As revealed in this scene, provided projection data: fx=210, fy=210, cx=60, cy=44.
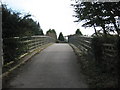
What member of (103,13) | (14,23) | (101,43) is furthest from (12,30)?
(103,13)

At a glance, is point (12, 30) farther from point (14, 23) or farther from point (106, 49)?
point (106, 49)

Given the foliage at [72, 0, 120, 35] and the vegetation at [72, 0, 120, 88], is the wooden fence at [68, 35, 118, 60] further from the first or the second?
the foliage at [72, 0, 120, 35]

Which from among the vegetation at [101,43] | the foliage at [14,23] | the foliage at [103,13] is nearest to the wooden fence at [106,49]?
the vegetation at [101,43]

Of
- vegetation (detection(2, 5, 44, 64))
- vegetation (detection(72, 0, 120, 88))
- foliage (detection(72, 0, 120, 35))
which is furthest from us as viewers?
foliage (detection(72, 0, 120, 35))

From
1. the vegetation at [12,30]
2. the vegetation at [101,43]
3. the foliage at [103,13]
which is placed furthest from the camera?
the foliage at [103,13]

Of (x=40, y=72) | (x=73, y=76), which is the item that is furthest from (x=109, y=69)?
(x=40, y=72)

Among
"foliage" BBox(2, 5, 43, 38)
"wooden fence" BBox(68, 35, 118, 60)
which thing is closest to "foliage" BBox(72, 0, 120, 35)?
"wooden fence" BBox(68, 35, 118, 60)

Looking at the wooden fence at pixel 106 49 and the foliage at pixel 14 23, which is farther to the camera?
the foliage at pixel 14 23

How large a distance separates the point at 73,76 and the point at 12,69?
95.6 inches

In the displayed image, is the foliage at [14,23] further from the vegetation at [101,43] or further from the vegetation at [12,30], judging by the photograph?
the vegetation at [101,43]

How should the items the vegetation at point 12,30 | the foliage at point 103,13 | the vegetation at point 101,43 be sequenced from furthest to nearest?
the foliage at point 103,13
the vegetation at point 12,30
the vegetation at point 101,43

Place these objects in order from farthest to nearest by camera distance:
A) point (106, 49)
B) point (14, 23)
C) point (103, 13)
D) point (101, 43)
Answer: point (103, 13) < point (14, 23) < point (101, 43) < point (106, 49)

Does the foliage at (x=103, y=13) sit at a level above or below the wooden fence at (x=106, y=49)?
above

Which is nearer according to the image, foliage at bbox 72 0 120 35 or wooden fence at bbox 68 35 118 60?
wooden fence at bbox 68 35 118 60
